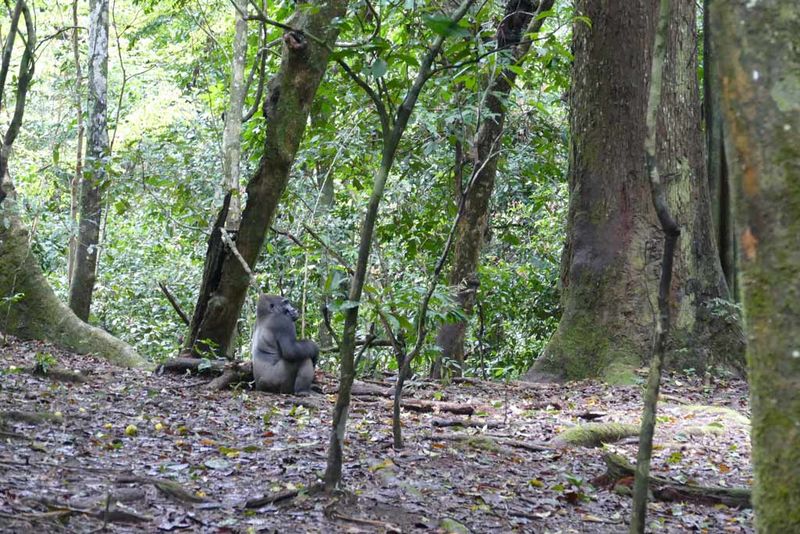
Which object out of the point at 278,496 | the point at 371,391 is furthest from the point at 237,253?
the point at 278,496

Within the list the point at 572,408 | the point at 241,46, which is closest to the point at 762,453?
the point at 572,408

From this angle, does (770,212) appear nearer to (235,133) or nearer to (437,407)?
(437,407)

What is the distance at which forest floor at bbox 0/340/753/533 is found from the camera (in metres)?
4.01

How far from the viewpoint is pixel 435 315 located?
19.8 ft

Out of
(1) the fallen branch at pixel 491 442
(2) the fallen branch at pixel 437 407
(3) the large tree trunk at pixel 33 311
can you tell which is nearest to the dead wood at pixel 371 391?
(2) the fallen branch at pixel 437 407

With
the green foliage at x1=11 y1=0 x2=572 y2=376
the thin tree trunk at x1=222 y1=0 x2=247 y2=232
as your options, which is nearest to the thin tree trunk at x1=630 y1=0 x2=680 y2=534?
the green foliage at x1=11 y1=0 x2=572 y2=376

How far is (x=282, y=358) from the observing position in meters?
8.87

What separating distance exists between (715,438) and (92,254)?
845 centimetres

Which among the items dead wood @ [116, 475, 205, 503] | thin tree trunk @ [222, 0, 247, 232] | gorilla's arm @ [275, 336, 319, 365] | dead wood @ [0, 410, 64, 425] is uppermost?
thin tree trunk @ [222, 0, 247, 232]

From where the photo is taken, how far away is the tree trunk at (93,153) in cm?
1130

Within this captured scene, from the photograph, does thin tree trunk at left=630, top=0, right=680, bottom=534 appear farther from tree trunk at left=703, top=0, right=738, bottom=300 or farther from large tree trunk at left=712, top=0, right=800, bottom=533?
tree trunk at left=703, top=0, right=738, bottom=300

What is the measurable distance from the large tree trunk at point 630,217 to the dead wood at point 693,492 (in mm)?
4217

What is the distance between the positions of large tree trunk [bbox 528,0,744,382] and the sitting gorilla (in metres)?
2.53

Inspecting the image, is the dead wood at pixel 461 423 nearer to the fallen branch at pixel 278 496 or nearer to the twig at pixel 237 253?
the fallen branch at pixel 278 496
